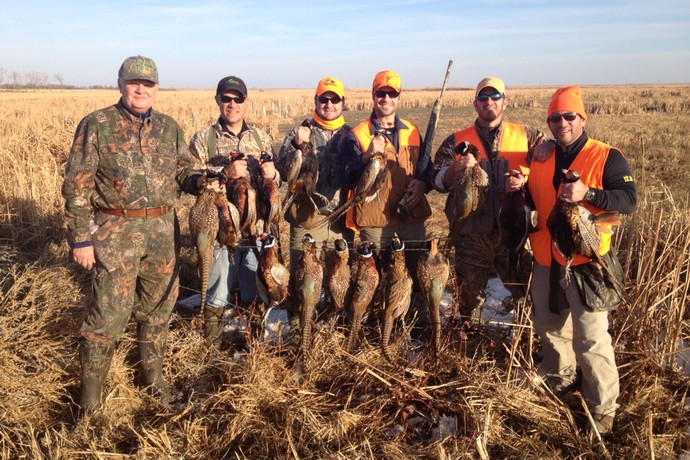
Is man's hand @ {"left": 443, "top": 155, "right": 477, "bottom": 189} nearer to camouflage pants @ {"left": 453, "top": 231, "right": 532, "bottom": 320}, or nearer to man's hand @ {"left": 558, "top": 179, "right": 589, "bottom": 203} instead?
camouflage pants @ {"left": 453, "top": 231, "right": 532, "bottom": 320}

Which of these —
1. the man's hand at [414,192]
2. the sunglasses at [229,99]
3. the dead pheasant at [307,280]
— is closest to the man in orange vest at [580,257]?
the man's hand at [414,192]

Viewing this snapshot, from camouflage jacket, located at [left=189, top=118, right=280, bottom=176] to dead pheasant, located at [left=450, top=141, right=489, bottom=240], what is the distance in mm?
1813

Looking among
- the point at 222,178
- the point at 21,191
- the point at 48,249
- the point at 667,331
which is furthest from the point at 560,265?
the point at 21,191

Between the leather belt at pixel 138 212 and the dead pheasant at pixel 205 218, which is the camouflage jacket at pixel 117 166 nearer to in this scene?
the leather belt at pixel 138 212

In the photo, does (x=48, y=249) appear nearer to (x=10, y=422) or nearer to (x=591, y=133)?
(x=10, y=422)

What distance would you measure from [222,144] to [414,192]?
1.92 m

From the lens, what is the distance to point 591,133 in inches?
816

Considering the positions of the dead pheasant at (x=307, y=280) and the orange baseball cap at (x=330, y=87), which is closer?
the dead pheasant at (x=307, y=280)

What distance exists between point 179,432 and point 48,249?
4876 millimetres

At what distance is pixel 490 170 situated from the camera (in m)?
4.31

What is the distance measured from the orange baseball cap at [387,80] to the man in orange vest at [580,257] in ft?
4.81

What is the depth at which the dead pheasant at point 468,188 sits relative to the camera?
3.94 metres

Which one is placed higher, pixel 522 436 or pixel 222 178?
pixel 222 178

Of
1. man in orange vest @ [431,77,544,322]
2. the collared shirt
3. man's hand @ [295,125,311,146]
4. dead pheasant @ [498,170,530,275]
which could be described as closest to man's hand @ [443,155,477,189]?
man in orange vest @ [431,77,544,322]
